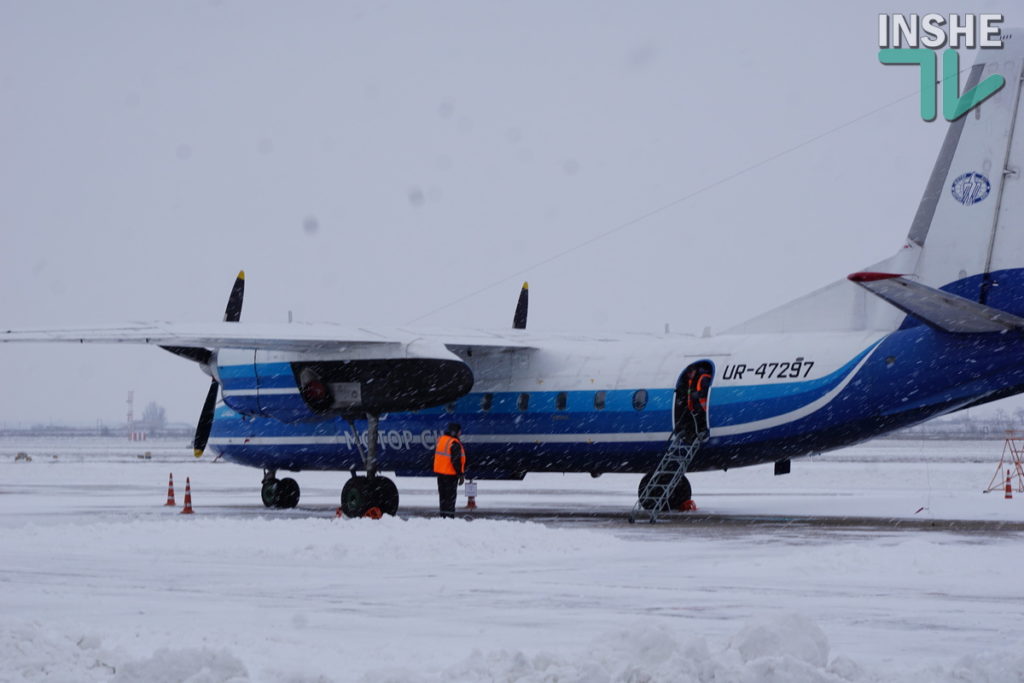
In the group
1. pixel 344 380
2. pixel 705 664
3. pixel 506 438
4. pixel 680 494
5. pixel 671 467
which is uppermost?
pixel 344 380

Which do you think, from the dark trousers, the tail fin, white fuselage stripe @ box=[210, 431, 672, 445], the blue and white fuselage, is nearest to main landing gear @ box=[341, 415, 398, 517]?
the dark trousers

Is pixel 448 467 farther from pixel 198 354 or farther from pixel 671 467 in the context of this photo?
pixel 198 354

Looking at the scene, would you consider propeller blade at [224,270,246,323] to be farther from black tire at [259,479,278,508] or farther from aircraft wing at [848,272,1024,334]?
aircraft wing at [848,272,1024,334]

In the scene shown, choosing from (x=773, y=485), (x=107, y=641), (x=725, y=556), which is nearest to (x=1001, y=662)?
(x=107, y=641)

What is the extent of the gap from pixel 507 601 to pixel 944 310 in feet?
27.2

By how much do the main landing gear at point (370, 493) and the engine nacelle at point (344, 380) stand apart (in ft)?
2.40

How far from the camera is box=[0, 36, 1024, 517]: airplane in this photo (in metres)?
16.5

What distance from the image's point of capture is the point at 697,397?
1939cm

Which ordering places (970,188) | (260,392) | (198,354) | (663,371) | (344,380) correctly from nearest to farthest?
(970,188) < (663,371) < (344,380) < (260,392) < (198,354)

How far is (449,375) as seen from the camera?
64.9 ft

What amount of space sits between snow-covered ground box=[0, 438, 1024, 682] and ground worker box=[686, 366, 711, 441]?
5.53ft

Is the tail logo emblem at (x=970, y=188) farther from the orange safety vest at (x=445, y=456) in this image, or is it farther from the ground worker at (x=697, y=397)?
the orange safety vest at (x=445, y=456)

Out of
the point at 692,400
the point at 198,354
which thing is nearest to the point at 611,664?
Result: the point at 692,400

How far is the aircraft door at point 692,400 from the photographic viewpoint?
19.2 metres
